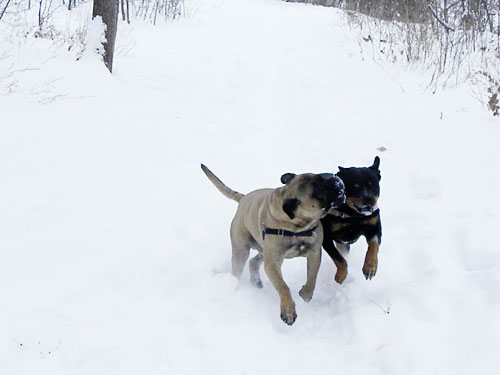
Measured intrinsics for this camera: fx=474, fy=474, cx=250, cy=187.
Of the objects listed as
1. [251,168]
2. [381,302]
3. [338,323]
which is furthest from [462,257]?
[251,168]

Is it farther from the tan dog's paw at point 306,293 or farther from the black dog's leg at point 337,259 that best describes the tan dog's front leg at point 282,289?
the black dog's leg at point 337,259

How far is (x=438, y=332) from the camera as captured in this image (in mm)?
2881

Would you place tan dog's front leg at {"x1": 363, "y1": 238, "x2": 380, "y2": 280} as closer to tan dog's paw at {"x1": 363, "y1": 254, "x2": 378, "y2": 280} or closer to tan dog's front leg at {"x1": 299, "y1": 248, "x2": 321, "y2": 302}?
tan dog's paw at {"x1": 363, "y1": 254, "x2": 378, "y2": 280}

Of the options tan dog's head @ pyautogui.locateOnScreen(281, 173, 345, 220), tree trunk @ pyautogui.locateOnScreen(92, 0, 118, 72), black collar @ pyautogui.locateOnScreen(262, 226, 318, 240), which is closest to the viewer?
tan dog's head @ pyautogui.locateOnScreen(281, 173, 345, 220)

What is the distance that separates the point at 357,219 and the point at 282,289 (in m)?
0.75

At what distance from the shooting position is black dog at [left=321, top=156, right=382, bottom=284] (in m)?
3.45

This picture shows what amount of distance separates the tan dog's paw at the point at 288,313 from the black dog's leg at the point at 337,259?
51 centimetres

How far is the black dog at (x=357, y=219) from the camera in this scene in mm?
3449

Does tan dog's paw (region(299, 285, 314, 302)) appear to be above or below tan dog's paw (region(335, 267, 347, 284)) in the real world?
below

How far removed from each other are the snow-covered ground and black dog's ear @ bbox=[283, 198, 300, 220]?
807 mm

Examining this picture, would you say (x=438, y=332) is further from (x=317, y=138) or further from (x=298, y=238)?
(x=317, y=138)

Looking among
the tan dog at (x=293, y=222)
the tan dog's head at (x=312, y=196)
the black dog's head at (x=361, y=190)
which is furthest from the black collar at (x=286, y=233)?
A: the black dog's head at (x=361, y=190)

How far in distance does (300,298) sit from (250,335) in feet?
2.20

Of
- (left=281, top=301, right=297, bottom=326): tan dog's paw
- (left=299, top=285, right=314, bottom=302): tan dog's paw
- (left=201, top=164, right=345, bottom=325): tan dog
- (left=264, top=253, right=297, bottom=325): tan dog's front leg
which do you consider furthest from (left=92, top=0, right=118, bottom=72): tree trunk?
(left=281, top=301, right=297, bottom=326): tan dog's paw
